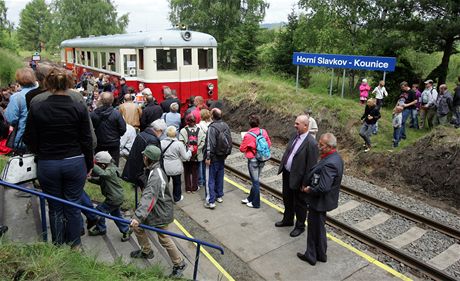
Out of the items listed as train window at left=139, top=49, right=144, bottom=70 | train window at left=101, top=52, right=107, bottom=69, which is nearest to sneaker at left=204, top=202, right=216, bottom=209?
train window at left=139, top=49, right=144, bottom=70

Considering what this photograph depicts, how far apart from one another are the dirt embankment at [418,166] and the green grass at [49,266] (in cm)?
722

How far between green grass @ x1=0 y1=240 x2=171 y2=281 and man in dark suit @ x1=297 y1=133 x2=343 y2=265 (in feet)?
7.86

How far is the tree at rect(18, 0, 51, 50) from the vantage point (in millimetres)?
74875

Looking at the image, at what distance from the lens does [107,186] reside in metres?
4.94

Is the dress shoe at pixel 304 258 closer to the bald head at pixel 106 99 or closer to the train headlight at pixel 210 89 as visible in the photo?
the bald head at pixel 106 99

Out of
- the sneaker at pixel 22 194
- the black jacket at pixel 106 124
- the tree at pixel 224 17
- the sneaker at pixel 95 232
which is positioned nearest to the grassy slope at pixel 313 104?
the black jacket at pixel 106 124

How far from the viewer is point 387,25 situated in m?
17.6

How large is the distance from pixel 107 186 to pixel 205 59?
385 inches

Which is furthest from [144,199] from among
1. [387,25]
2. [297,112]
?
[387,25]

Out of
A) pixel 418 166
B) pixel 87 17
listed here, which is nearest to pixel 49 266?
pixel 418 166

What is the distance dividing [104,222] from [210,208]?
2.57 m

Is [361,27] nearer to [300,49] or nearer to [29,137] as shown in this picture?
[300,49]

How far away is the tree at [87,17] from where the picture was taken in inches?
2103

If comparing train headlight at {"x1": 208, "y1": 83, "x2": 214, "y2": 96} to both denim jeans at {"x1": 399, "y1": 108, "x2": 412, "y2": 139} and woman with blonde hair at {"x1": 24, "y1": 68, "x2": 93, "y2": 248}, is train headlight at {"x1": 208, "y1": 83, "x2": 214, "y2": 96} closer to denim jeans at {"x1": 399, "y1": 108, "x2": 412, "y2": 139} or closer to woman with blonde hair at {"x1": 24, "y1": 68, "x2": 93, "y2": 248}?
denim jeans at {"x1": 399, "y1": 108, "x2": 412, "y2": 139}
